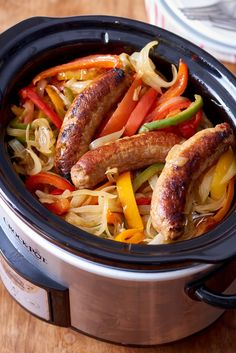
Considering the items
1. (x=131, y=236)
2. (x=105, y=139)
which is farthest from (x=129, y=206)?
(x=105, y=139)

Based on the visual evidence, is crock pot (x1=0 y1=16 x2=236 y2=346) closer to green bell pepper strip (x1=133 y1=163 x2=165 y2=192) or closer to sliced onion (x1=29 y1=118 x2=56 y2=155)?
sliced onion (x1=29 y1=118 x2=56 y2=155)

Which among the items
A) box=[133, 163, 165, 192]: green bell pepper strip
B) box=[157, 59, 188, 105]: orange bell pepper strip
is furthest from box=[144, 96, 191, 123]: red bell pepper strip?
box=[133, 163, 165, 192]: green bell pepper strip

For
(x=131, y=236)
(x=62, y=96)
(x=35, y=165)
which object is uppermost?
(x=62, y=96)

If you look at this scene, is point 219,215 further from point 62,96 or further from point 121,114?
point 62,96

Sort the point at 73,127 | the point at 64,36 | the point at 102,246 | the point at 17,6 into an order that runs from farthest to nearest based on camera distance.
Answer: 1. the point at 17,6
2. the point at 64,36
3. the point at 73,127
4. the point at 102,246

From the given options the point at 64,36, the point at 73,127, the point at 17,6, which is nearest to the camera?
the point at 73,127

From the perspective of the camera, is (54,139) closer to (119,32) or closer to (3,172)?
(3,172)

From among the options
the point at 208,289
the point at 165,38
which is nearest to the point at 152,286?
the point at 208,289
